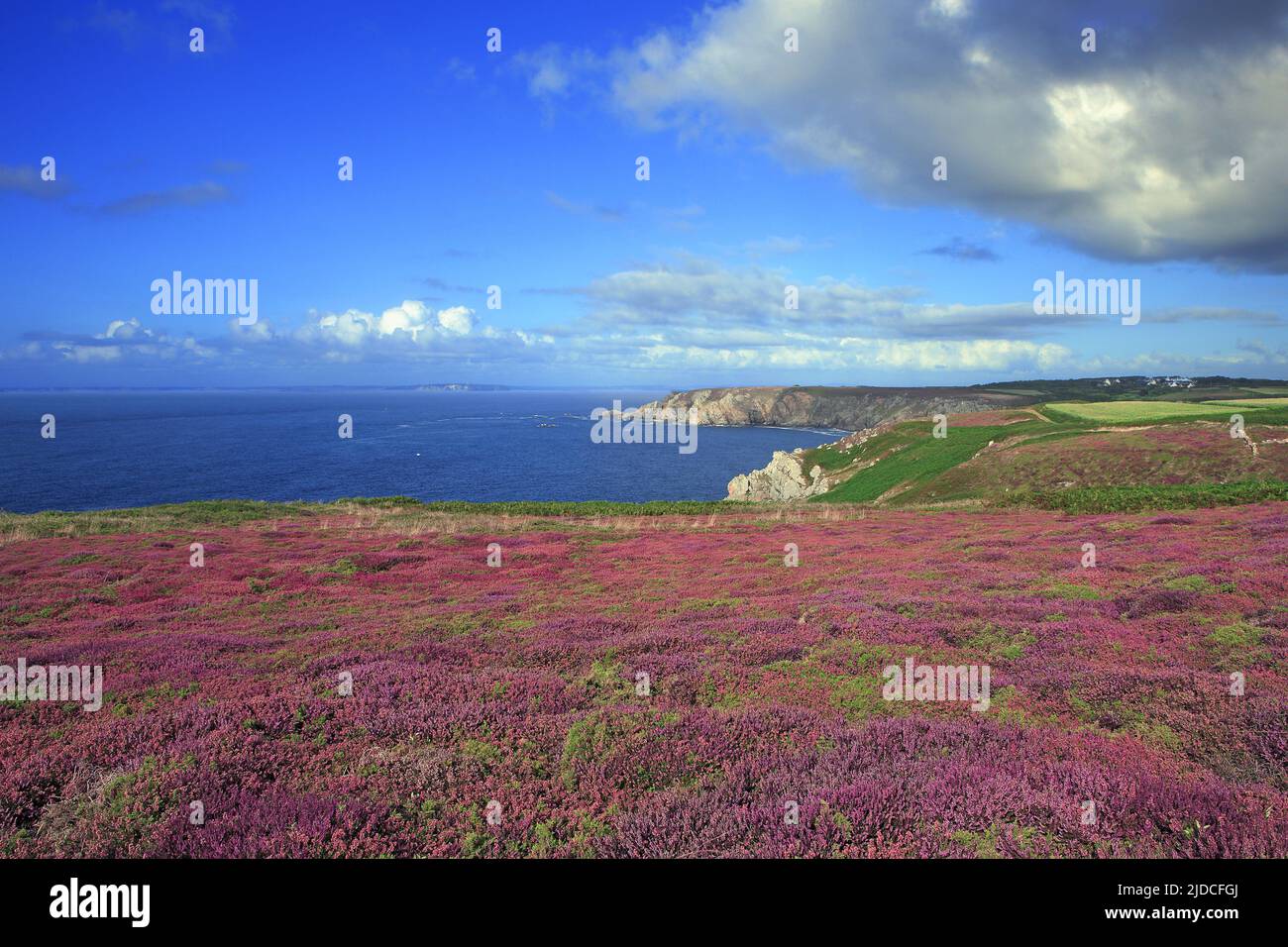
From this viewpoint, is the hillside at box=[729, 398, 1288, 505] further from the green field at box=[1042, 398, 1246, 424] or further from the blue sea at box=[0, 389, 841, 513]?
the blue sea at box=[0, 389, 841, 513]

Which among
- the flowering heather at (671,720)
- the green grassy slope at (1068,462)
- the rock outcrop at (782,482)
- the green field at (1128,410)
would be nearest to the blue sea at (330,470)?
the rock outcrop at (782,482)

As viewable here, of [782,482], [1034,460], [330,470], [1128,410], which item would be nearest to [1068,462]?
[1034,460]

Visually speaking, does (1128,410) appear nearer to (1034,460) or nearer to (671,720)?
(1034,460)

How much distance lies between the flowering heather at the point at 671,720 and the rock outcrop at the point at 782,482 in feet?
229

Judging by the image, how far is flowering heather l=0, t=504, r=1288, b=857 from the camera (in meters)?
5.77

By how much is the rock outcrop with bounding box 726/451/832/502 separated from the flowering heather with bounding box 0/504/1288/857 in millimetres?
69805

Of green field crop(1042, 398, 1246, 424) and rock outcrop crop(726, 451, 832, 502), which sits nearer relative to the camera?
green field crop(1042, 398, 1246, 424)

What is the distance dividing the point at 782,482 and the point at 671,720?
87631 millimetres

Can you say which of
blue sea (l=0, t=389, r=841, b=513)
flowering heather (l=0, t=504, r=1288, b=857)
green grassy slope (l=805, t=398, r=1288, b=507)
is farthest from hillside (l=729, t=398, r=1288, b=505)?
flowering heather (l=0, t=504, r=1288, b=857)

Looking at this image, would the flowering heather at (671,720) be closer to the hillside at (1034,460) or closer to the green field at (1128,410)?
the hillside at (1034,460)
